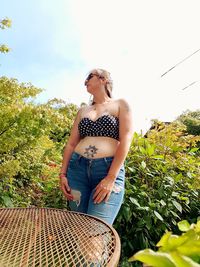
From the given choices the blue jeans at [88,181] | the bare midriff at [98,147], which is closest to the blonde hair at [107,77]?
the bare midriff at [98,147]

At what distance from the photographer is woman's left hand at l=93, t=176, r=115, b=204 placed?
157 cm

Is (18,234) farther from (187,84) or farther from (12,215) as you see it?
(187,84)

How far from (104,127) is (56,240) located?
89 cm

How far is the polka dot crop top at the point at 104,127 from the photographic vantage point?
178 centimetres

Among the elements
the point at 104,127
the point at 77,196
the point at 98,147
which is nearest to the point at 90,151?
the point at 98,147

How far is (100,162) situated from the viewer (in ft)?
5.58

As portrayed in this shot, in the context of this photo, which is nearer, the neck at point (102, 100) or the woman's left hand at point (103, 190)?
the woman's left hand at point (103, 190)

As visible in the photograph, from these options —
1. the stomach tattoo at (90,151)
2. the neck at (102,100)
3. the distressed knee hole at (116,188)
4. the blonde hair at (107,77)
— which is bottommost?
the distressed knee hole at (116,188)

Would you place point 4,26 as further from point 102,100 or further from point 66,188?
point 66,188

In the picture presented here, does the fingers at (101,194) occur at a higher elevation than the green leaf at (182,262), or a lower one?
higher

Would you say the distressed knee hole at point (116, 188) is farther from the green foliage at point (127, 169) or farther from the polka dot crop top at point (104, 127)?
the green foliage at point (127, 169)

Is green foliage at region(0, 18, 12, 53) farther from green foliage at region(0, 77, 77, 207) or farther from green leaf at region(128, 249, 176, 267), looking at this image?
green leaf at region(128, 249, 176, 267)

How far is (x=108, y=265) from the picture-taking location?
2.39 ft

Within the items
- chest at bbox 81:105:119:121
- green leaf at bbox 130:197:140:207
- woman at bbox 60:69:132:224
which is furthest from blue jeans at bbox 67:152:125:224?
green leaf at bbox 130:197:140:207
